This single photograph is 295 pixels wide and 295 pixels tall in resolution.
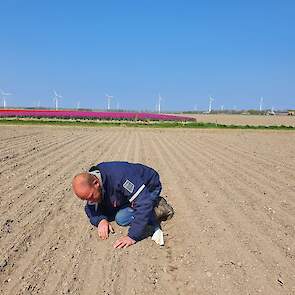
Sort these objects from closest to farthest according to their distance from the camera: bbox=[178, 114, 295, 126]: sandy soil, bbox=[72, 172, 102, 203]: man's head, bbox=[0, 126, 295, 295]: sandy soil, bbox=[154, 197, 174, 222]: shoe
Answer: bbox=[0, 126, 295, 295]: sandy soil
bbox=[72, 172, 102, 203]: man's head
bbox=[154, 197, 174, 222]: shoe
bbox=[178, 114, 295, 126]: sandy soil

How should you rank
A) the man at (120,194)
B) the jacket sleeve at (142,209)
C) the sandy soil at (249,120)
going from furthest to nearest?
the sandy soil at (249,120)
the jacket sleeve at (142,209)
the man at (120,194)

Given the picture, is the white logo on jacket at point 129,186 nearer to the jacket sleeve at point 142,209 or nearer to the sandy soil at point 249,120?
the jacket sleeve at point 142,209

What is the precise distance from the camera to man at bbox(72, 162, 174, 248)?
170 inches

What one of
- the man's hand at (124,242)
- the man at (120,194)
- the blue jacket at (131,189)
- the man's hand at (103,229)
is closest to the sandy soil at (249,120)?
the man at (120,194)

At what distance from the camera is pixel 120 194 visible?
4.73 metres

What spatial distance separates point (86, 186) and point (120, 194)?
60 centimetres

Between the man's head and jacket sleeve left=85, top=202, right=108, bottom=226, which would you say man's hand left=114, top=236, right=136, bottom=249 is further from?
the man's head

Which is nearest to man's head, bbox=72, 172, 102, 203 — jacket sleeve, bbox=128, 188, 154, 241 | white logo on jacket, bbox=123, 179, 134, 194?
white logo on jacket, bbox=123, 179, 134, 194

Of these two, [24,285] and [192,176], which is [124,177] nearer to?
[24,285]

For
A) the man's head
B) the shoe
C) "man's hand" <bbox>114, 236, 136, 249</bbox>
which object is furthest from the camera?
the shoe

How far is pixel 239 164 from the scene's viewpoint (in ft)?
39.0

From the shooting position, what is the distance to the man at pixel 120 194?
4.32m

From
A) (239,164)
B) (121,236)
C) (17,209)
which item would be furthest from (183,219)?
(239,164)

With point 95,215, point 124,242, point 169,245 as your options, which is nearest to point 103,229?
point 95,215
